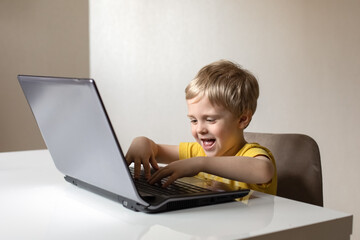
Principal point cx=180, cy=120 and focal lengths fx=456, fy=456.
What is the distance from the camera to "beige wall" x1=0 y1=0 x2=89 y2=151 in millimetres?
3752

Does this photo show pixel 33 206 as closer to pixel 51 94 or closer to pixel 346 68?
pixel 51 94

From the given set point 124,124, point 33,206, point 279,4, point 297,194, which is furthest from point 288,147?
point 124,124

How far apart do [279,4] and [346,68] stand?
58 centimetres

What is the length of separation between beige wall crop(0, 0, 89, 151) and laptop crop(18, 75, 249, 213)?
3132 millimetres

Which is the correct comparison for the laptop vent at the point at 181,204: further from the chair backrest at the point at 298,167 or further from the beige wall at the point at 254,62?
the beige wall at the point at 254,62

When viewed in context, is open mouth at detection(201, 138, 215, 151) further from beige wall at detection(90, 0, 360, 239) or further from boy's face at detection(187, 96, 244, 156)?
beige wall at detection(90, 0, 360, 239)

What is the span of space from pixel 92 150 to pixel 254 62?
2142mm

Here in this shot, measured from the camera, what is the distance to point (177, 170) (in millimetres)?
855

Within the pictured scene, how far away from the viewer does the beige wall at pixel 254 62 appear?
2271 millimetres

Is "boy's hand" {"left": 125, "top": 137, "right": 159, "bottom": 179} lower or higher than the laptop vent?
lower

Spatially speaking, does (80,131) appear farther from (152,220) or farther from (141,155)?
(141,155)

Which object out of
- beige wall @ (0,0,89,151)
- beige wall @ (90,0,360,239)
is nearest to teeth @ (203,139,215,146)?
beige wall @ (90,0,360,239)

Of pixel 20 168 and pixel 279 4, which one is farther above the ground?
pixel 279 4

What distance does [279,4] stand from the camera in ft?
8.41
